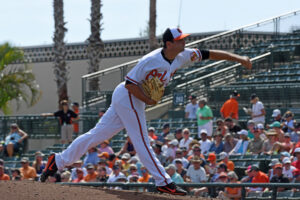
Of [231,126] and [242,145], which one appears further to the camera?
[231,126]

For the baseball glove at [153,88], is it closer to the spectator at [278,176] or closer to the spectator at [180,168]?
the spectator at [278,176]

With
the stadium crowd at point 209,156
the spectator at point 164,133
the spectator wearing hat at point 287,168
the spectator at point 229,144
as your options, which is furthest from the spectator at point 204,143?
the spectator wearing hat at point 287,168

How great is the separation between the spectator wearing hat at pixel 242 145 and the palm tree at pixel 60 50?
11.7 m

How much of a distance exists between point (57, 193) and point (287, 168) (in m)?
4.93

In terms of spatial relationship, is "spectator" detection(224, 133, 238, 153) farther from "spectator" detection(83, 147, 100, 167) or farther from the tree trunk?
the tree trunk

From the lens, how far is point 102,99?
19188 mm

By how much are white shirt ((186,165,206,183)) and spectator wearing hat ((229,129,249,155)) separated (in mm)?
1610

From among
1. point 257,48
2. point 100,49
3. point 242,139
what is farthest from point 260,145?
point 100,49

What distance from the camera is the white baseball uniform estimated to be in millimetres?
6941

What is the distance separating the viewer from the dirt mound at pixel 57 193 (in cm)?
687

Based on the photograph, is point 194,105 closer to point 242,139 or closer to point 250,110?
point 250,110

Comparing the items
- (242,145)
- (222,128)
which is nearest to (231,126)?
(222,128)

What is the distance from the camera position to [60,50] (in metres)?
24.7

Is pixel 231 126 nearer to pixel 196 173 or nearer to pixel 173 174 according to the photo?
pixel 196 173
